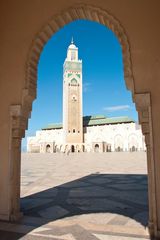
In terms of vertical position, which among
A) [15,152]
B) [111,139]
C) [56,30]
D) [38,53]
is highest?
[56,30]

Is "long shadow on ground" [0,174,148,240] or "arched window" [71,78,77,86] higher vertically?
"arched window" [71,78,77,86]

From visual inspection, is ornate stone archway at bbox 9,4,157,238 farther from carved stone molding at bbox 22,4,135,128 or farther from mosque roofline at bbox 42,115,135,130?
mosque roofline at bbox 42,115,135,130

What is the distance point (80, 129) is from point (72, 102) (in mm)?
6808

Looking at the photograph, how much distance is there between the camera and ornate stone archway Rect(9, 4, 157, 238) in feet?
10.2

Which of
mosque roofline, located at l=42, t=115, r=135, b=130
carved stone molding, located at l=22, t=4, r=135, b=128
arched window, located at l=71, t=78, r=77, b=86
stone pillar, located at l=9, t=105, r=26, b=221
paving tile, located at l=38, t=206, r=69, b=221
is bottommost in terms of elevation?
paving tile, located at l=38, t=206, r=69, b=221

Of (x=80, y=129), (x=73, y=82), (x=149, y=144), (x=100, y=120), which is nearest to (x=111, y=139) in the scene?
(x=100, y=120)

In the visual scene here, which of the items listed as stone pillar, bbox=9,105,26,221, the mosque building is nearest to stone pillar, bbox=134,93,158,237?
stone pillar, bbox=9,105,26,221

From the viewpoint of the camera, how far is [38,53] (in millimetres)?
3951

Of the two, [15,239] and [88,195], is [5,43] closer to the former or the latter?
[15,239]

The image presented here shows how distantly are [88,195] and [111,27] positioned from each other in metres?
3.34

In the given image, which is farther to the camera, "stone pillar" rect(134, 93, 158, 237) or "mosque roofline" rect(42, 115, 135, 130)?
"mosque roofline" rect(42, 115, 135, 130)

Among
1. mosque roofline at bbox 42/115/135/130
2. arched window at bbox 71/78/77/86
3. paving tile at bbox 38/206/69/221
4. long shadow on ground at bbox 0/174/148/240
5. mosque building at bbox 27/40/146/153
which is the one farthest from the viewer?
mosque roofline at bbox 42/115/135/130

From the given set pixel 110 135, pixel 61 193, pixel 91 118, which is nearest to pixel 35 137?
pixel 91 118

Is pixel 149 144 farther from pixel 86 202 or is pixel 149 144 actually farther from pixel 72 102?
pixel 72 102
